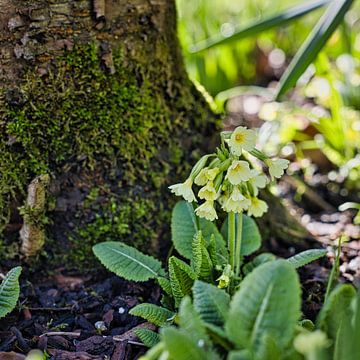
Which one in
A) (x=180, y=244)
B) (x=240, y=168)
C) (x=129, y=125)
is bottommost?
(x=180, y=244)

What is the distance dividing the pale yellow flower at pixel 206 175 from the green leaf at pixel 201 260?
0.12 metres

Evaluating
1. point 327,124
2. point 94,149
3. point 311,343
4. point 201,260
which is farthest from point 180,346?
point 327,124

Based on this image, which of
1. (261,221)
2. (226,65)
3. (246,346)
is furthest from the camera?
(226,65)

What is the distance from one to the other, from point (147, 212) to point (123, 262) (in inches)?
9.0

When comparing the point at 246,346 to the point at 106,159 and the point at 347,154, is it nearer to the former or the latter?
the point at 106,159

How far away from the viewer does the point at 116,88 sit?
5.51 ft

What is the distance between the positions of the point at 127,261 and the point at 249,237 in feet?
1.11

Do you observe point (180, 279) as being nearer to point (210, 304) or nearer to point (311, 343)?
point (210, 304)

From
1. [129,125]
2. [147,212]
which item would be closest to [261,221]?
[147,212]

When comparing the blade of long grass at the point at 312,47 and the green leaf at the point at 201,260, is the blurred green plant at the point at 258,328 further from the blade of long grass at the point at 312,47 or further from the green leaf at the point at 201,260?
the blade of long grass at the point at 312,47

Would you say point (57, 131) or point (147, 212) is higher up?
point (57, 131)

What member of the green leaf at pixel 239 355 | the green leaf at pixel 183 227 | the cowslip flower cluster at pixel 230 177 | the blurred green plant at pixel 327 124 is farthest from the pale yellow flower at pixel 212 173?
the blurred green plant at pixel 327 124

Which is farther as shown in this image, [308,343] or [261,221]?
[261,221]

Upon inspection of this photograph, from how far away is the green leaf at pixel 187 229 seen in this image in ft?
5.23
